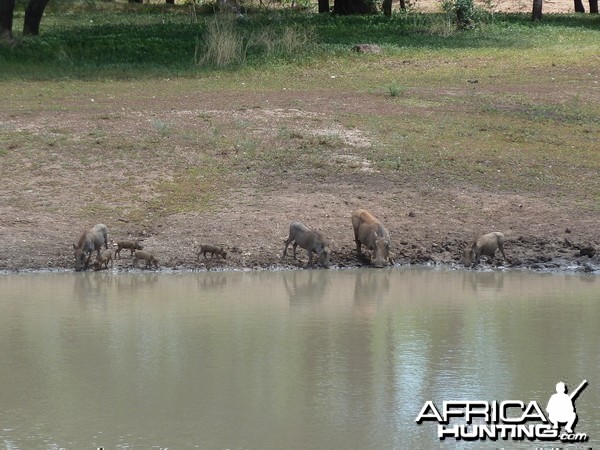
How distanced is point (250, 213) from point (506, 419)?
26.9 feet

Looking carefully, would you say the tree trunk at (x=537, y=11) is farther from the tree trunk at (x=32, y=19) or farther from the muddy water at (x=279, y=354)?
the muddy water at (x=279, y=354)

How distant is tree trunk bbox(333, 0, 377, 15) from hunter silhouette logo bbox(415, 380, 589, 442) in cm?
2844

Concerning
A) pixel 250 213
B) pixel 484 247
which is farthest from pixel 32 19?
pixel 484 247

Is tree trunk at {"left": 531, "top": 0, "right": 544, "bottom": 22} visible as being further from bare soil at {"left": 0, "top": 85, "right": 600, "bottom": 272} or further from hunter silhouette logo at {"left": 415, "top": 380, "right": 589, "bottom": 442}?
hunter silhouette logo at {"left": 415, "top": 380, "right": 589, "bottom": 442}

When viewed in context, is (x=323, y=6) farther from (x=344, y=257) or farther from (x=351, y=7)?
(x=344, y=257)

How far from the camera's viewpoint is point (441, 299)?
42.2 feet

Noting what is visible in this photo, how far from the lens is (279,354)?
10430mm

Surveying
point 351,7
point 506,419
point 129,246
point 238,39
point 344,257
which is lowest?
point 344,257

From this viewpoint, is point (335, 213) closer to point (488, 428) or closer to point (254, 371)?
point (254, 371)

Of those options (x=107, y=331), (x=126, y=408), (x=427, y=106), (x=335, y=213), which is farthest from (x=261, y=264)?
(x=427, y=106)

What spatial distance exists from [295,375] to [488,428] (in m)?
1.96

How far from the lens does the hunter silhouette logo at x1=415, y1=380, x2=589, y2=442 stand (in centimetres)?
813

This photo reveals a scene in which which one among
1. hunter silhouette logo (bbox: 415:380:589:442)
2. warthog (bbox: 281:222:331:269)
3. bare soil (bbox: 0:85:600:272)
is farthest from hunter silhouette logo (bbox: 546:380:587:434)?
bare soil (bbox: 0:85:600:272)

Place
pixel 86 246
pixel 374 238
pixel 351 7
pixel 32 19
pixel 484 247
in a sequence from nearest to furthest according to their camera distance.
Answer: pixel 86 246, pixel 374 238, pixel 484 247, pixel 32 19, pixel 351 7
